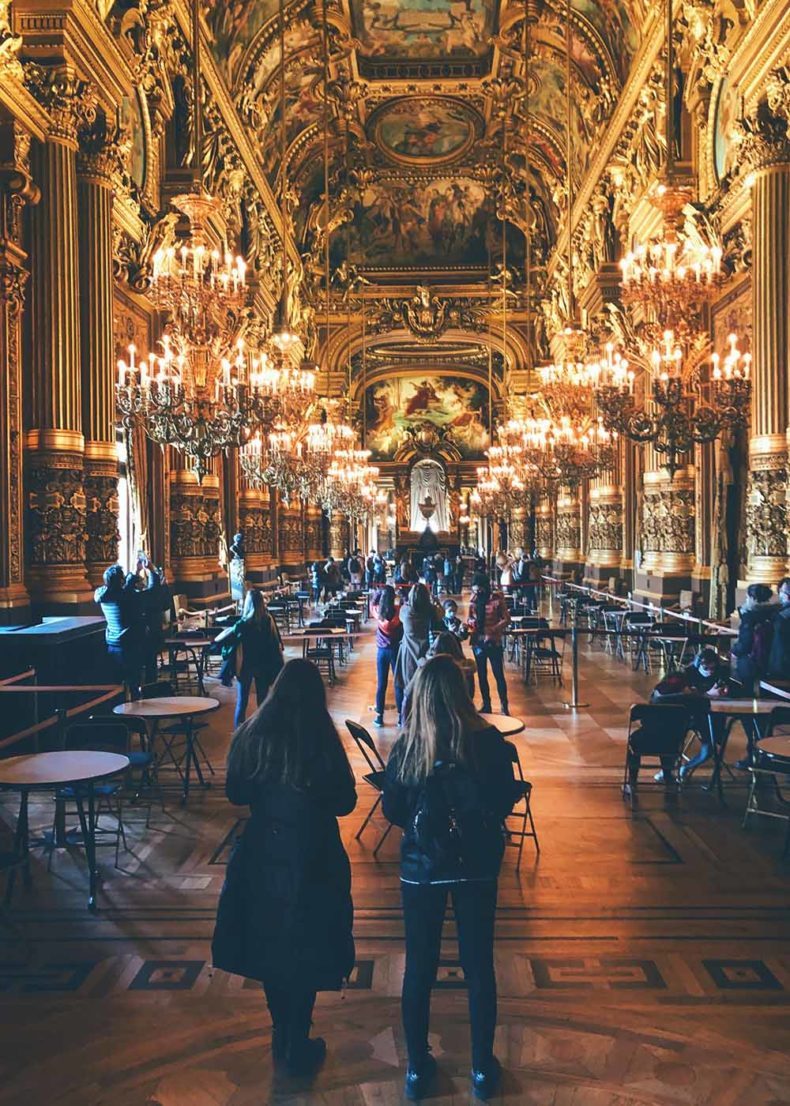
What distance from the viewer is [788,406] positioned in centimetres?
1057

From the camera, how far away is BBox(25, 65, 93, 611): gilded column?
9281 mm

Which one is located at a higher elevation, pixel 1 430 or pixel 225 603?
pixel 1 430

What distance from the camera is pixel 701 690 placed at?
7.34 metres

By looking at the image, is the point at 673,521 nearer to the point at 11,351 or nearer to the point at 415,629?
the point at 415,629

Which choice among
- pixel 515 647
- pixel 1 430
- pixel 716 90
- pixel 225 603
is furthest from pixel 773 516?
pixel 225 603

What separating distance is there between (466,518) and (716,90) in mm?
35780

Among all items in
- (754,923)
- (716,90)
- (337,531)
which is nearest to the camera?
(754,923)

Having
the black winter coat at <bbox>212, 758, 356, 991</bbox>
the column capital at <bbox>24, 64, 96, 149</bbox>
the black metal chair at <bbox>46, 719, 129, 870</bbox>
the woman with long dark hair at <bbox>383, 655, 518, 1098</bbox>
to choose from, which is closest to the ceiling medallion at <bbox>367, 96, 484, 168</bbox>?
the column capital at <bbox>24, 64, 96, 149</bbox>

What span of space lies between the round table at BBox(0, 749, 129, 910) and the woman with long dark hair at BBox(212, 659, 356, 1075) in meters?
1.88

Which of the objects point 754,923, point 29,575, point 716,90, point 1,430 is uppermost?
point 716,90

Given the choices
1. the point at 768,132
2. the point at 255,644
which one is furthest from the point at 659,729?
the point at 768,132

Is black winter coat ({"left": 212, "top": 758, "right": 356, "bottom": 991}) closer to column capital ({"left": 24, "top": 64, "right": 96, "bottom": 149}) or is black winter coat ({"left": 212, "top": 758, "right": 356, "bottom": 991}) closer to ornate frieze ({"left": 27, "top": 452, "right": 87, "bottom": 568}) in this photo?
ornate frieze ({"left": 27, "top": 452, "right": 87, "bottom": 568})

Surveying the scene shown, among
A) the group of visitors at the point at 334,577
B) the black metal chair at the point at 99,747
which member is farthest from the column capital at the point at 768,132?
the group of visitors at the point at 334,577

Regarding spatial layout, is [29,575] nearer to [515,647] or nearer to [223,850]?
[223,850]
